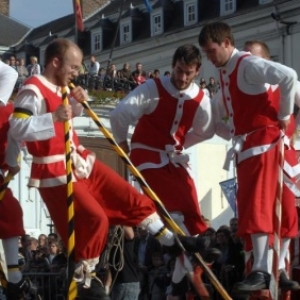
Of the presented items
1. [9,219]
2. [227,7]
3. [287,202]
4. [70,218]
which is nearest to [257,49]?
[287,202]

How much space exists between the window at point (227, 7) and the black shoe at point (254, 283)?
33.5m

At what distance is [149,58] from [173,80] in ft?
113

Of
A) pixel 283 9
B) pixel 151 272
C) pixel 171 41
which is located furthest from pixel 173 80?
pixel 171 41

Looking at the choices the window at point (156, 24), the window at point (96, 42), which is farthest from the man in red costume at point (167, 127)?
the window at point (96, 42)

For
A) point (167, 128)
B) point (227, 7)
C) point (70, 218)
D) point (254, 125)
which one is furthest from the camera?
point (227, 7)

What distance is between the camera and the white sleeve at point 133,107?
347 inches

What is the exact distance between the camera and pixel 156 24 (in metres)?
44.8

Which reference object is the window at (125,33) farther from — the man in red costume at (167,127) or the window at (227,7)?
the man in red costume at (167,127)

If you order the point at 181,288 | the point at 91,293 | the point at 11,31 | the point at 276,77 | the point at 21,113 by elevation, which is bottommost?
the point at 181,288

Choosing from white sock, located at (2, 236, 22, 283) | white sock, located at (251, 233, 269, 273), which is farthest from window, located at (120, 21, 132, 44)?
white sock, located at (251, 233, 269, 273)

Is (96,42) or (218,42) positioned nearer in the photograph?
(218,42)

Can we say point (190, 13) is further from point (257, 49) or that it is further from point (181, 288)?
point (181, 288)

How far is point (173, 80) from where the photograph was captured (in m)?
8.91

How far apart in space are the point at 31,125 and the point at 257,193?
1.86 m
